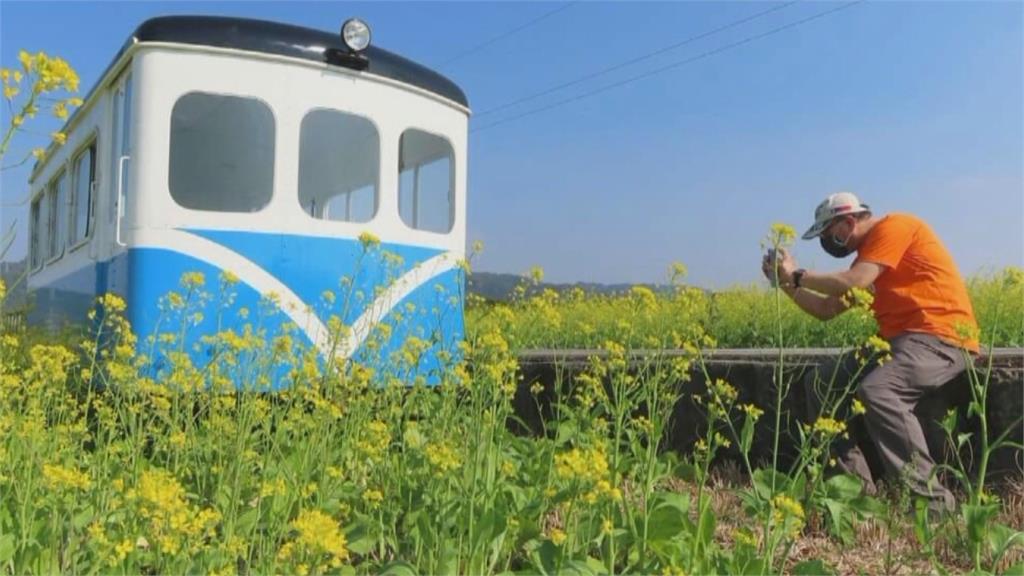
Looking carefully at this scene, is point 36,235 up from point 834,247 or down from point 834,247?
up

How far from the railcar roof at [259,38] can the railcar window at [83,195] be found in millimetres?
1226

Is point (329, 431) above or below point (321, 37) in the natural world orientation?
below

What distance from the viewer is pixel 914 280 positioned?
11.3ft

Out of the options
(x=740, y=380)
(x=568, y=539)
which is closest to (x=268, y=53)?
(x=740, y=380)

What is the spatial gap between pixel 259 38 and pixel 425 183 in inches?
54.1

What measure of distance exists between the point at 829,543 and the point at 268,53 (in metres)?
3.75

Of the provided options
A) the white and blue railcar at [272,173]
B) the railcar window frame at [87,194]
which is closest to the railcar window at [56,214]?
the railcar window frame at [87,194]

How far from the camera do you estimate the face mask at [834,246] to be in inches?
145

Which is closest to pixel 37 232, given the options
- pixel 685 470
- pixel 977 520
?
pixel 685 470

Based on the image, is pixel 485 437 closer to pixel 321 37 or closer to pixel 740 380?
pixel 740 380

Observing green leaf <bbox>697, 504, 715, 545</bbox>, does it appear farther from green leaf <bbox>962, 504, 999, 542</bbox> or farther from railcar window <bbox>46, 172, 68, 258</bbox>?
railcar window <bbox>46, 172, 68, 258</bbox>

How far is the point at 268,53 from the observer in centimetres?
481

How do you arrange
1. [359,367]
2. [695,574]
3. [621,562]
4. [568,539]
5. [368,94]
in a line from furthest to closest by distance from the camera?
[368,94], [359,367], [621,562], [568,539], [695,574]

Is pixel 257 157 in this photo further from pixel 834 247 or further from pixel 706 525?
pixel 706 525
